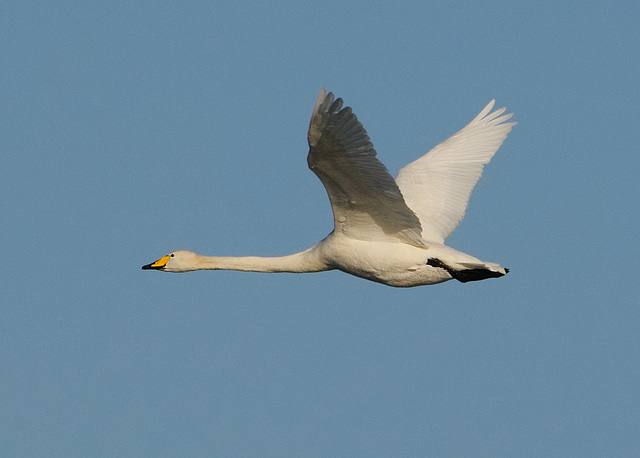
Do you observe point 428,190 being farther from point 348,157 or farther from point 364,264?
point 348,157

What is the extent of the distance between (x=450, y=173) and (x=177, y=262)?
4836 millimetres

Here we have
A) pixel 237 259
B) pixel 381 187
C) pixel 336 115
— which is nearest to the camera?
pixel 336 115

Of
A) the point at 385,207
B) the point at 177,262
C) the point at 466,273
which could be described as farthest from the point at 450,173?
the point at 177,262

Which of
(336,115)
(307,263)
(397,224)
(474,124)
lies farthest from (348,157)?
(474,124)

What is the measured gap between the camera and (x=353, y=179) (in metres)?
14.0

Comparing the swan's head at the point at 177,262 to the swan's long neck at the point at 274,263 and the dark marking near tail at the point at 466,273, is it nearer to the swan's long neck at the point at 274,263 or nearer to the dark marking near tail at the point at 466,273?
the swan's long neck at the point at 274,263

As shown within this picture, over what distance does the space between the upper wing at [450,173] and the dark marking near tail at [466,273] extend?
1573mm

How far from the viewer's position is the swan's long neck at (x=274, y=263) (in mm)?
16188

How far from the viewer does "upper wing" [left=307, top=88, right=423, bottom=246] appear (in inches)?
502

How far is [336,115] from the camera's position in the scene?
41.5ft

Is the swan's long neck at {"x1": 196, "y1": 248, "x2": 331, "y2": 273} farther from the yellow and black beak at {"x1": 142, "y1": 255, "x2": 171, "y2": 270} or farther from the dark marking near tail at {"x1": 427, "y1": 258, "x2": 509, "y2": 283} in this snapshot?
the dark marking near tail at {"x1": 427, "y1": 258, "x2": 509, "y2": 283}

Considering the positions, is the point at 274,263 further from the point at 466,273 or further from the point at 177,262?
the point at 466,273

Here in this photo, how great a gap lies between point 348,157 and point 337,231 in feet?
8.01

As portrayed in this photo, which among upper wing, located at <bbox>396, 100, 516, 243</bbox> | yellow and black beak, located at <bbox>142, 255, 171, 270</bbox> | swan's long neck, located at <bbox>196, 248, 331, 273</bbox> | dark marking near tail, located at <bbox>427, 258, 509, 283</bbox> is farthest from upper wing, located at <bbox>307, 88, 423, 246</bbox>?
yellow and black beak, located at <bbox>142, 255, 171, 270</bbox>
